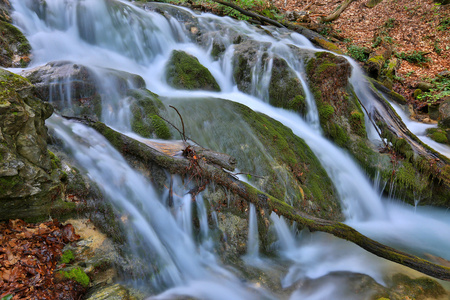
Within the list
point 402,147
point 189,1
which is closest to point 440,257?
point 402,147

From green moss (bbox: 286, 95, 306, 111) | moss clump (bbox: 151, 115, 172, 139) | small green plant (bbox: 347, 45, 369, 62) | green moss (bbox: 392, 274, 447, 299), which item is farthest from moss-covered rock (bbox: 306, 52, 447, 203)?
small green plant (bbox: 347, 45, 369, 62)

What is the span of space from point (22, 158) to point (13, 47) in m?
5.37

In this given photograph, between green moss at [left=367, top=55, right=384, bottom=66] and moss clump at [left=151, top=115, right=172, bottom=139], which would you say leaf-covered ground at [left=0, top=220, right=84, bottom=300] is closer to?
moss clump at [left=151, top=115, right=172, bottom=139]

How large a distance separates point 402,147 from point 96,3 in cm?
974

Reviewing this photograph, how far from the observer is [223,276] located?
11.9 feet

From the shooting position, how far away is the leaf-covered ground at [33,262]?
7.61 ft

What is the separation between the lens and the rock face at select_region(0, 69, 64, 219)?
2498 mm

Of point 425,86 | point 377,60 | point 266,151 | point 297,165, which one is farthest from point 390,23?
point 266,151

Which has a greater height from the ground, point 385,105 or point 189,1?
point 189,1

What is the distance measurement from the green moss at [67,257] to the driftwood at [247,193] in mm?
1470

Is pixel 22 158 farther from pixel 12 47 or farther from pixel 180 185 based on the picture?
pixel 12 47

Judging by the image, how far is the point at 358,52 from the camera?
12133mm

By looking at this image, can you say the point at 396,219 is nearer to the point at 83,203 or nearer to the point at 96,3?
the point at 83,203

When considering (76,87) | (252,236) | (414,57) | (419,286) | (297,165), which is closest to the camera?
(419,286)
